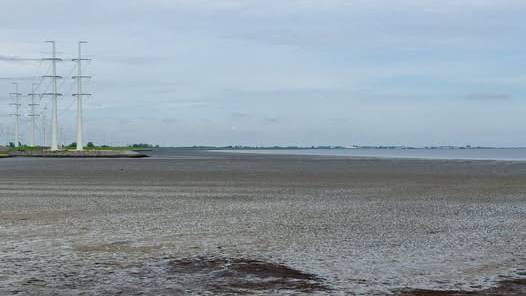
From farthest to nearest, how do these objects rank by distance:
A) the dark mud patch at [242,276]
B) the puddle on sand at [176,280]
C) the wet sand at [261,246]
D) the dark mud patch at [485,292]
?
the wet sand at [261,246]
the dark mud patch at [242,276]
the puddle on sand at [176,280]
the dark mud patch at [485,292]

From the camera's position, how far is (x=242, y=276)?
1328 cm

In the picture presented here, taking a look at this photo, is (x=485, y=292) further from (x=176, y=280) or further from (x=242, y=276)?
(x=176, y=280)

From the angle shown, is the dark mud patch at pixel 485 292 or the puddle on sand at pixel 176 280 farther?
the puddle on sand at pixel 176 280

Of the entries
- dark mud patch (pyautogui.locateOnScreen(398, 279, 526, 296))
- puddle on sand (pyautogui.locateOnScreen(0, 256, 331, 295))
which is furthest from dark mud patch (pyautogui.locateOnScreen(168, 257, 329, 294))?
dark mud patch (pyautogui.locateOnScreen(398, 279, 526, 296))

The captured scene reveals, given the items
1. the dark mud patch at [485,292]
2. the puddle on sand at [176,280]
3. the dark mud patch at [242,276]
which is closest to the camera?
the dark mud patch at [485,292]

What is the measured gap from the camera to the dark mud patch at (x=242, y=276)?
12227mm

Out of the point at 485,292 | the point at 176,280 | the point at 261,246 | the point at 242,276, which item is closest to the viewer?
the point at 485,292

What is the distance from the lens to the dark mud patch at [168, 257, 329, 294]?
12227 millimetres

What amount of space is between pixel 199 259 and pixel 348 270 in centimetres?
325

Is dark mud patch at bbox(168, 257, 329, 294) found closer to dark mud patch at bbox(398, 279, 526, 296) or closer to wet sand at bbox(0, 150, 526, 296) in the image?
wet sand at bbox(0, 150, 526, 296)

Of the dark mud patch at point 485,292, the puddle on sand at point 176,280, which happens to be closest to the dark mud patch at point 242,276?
the puddle on sand at point 176,280

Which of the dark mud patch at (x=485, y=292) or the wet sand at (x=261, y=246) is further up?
the wet sand at (x=261, y=246)

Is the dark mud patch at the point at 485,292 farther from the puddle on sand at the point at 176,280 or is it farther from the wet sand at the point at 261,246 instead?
the puddle on sand at the point at 176,280

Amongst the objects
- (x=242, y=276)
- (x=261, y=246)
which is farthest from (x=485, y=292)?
(x=261, y=246)
